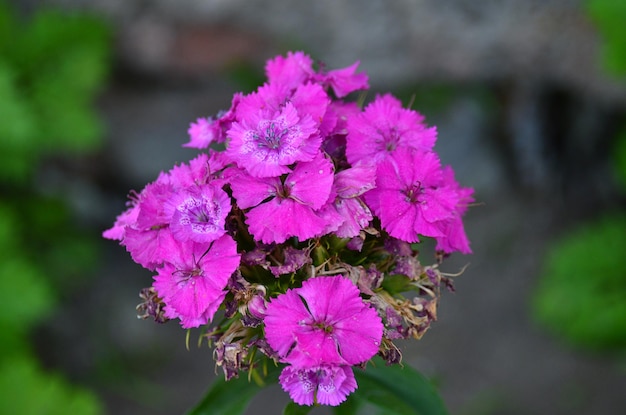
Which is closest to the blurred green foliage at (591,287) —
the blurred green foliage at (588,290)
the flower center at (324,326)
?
the blurred green foliage at (588,290)

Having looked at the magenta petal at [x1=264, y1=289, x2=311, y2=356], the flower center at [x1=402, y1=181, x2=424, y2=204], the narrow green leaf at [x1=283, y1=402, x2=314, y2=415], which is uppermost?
the flower center at [x1=402, y1=181, x2=424, y2=204]

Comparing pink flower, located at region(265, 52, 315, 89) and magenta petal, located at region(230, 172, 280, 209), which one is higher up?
pink flower, located at region(265, 52, 315, 89)

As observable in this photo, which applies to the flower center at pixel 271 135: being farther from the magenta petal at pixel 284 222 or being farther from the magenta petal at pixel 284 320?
the magenta petal at pixel 284 320

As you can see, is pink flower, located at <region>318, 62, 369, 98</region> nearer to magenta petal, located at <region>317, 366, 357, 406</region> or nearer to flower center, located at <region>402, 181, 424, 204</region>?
flower center, located at <region>402, 181, 424, 204</region>

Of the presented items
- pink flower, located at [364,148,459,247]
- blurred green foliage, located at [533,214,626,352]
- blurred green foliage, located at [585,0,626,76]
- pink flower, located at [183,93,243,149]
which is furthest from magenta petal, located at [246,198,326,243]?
blurred green foliage, located at [533,214,626,352]

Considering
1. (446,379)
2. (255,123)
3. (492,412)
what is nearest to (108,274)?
(446,379)

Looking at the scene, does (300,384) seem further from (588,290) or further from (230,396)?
(588,290)
